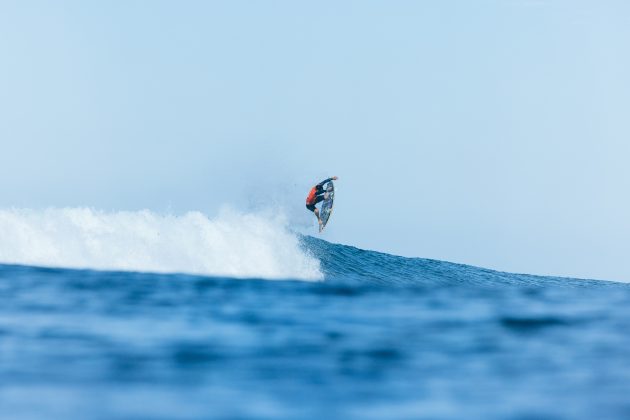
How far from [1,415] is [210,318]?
409 centimetres

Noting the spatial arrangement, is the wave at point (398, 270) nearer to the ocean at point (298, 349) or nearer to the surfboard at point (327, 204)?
the surfboard at point (327, 204)

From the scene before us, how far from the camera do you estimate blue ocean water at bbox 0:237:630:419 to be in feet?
21.5

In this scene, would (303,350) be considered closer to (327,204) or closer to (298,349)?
(298,349)

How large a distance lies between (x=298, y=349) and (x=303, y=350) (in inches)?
2.7

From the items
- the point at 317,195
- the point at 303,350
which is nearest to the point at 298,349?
the point at 303,350

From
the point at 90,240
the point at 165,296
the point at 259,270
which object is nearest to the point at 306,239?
the point at 259,270

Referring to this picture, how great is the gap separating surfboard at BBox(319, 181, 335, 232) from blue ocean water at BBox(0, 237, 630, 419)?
1055 inches

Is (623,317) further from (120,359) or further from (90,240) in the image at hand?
(90,240)

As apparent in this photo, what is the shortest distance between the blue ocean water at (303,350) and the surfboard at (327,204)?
26.8m

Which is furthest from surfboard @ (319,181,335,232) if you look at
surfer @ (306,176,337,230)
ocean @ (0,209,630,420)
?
ocean @ (0,209,630,420)

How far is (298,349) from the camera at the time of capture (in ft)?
27.9

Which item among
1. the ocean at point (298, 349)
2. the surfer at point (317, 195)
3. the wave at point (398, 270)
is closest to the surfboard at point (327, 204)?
the surfer at point (317, 195)

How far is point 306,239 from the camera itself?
46219mm

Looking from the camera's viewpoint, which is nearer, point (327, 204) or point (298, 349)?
point (298, 349)
